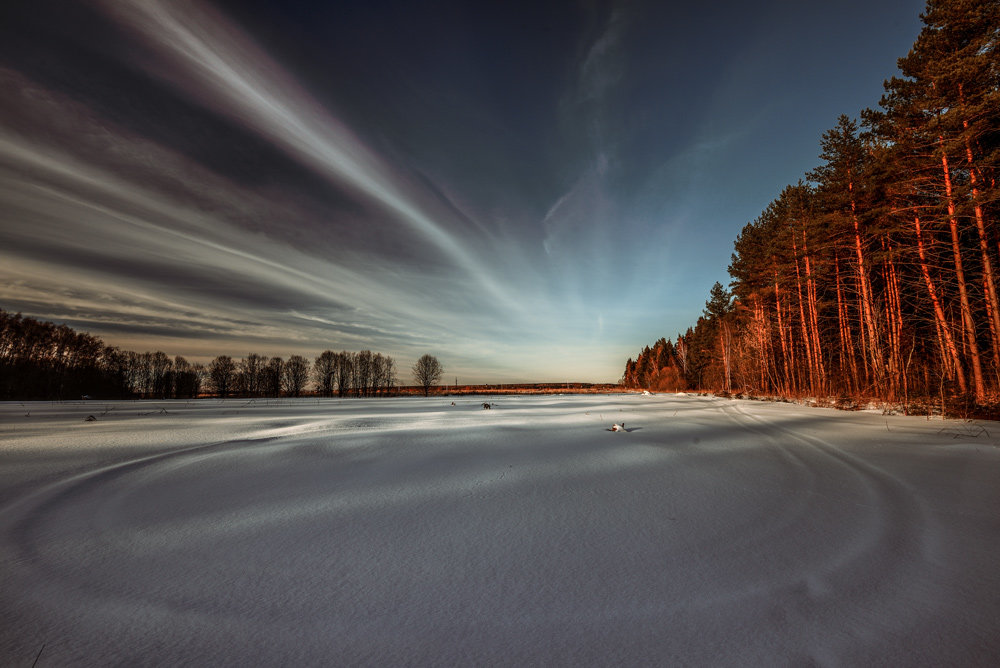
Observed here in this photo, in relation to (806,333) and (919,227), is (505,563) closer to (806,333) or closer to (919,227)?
(919,227)

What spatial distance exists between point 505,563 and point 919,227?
15.9 m

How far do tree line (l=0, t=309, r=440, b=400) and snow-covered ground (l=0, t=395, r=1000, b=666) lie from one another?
2173 inches

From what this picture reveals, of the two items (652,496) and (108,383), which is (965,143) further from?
(108,383)

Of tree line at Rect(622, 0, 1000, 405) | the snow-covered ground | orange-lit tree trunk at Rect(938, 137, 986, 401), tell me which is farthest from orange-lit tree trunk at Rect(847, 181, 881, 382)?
the snow-covered ground

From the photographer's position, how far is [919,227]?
1065cm

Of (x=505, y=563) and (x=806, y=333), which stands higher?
(x=806, y=333)

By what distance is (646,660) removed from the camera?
3.17 ft

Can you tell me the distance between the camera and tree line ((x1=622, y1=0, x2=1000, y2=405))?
9.06 metres

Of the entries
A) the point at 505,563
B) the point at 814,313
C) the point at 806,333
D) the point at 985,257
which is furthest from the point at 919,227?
the point at 505,563

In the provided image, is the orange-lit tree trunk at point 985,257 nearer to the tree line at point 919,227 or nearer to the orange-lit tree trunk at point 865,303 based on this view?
the tree line at point 919,227

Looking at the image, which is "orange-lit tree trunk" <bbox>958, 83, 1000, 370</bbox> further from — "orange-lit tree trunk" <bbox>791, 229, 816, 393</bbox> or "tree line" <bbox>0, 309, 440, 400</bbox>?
"tree line" <bbox>0, 309, 440, 400</bbox>

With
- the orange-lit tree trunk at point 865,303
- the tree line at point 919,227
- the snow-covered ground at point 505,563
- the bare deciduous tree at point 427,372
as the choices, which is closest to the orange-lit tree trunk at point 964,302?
the tree line at point 919,227

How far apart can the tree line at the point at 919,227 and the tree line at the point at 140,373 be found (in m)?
54.1

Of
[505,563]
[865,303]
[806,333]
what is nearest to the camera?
[505,563]
